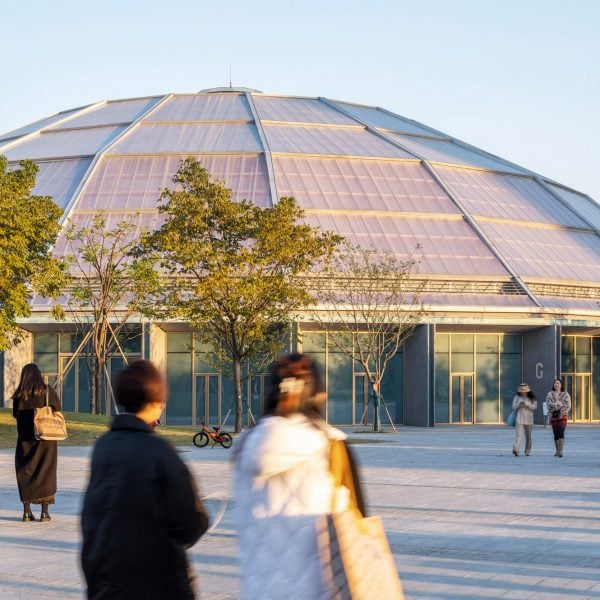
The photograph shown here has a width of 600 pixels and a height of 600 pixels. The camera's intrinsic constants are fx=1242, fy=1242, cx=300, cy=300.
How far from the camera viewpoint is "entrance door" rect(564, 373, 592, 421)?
215 ft

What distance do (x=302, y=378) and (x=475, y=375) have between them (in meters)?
57.2

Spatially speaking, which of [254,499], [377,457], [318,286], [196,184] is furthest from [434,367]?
[254,499]

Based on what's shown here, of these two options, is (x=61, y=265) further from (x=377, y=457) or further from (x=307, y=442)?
(x=307, y=442)

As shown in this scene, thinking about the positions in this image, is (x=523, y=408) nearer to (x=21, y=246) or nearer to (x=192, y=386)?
(x=21, y=246)

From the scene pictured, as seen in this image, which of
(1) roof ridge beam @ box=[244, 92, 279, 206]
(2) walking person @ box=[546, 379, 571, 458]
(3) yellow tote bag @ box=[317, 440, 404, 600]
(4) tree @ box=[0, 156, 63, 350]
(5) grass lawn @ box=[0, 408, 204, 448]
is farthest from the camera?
(1) roof ridge beam @ box=[244, 92, 279, 206]

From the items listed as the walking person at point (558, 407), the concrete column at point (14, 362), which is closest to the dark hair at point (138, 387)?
the walking person at point (558, 407)

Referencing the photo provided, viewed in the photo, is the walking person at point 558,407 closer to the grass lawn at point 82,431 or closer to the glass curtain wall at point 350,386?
the grass lawn at point 82,431

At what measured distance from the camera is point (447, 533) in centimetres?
1513

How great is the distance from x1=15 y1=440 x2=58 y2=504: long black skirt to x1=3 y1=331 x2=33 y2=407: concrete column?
4157 centimetres

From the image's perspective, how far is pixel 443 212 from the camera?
67.1 m

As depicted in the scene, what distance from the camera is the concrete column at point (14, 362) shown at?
5816 centimetres

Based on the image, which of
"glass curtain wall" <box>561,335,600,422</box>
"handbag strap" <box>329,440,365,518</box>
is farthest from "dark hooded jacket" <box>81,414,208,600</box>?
"glass curtain wall" <box>561,335,600,422</box>

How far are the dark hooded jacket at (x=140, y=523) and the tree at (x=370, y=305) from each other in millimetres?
43142

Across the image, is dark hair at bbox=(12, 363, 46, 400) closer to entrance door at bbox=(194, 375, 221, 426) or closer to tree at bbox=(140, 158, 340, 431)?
tree at bbox=(140, 158, 340, 431)
